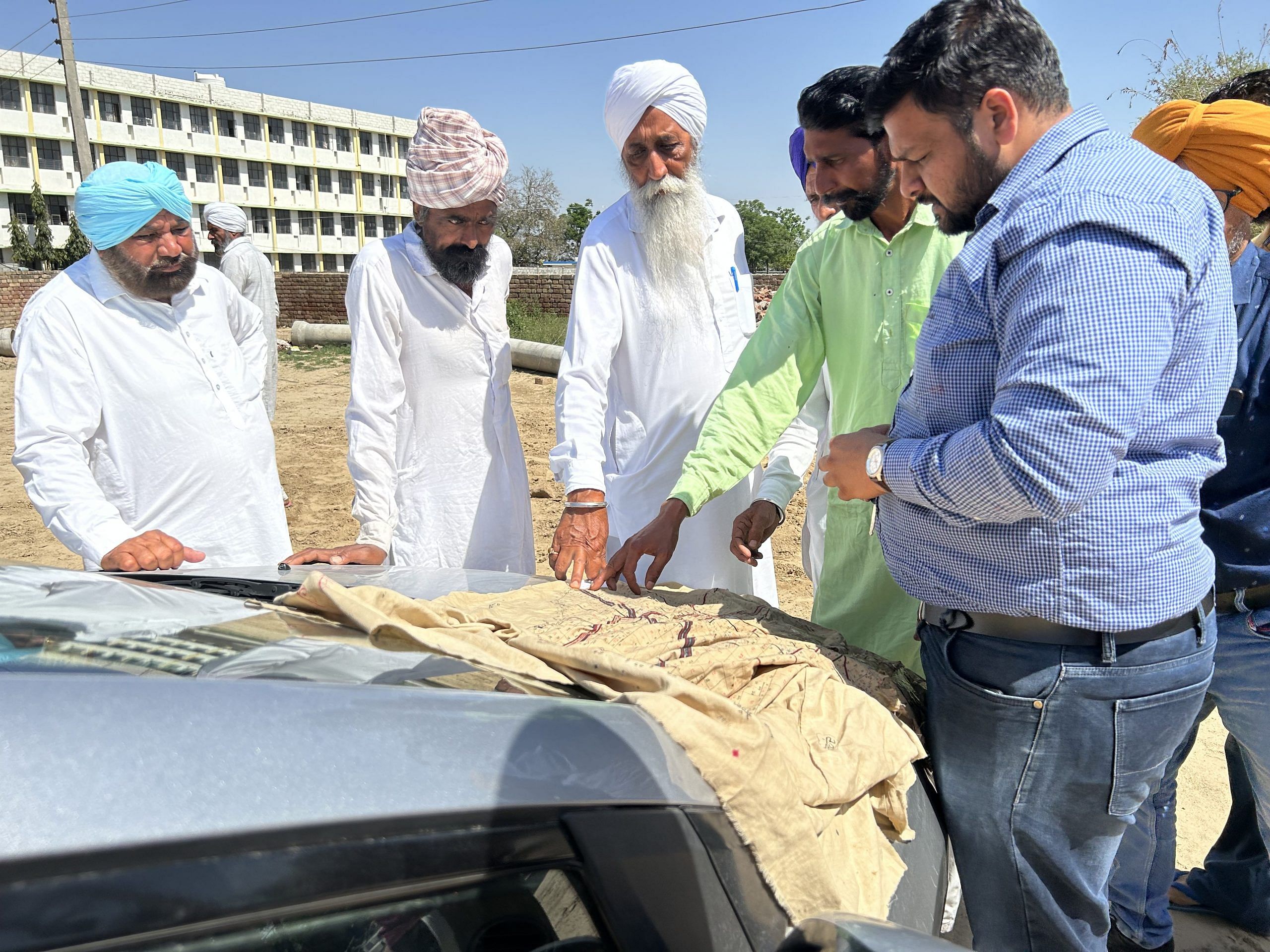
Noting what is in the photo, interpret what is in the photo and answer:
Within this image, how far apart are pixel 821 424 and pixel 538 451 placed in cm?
606

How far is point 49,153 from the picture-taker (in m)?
50.4

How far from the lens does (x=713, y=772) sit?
1144mm

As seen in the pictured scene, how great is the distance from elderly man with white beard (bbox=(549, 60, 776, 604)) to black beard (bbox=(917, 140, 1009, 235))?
5.61ft

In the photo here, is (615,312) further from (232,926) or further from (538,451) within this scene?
(538,451)

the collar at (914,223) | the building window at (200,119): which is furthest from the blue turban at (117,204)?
the building window at (200,119)

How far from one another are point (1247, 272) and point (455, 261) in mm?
2452

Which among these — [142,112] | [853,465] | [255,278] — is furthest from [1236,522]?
[142,112]

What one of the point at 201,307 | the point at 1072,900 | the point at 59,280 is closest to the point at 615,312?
the point at 201,307

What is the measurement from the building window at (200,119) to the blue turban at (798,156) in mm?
59008

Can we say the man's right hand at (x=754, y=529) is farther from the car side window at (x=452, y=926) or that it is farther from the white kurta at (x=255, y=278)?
the white kurta at (x=255, y=278)

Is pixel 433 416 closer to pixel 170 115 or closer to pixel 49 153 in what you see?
pixel 49 153

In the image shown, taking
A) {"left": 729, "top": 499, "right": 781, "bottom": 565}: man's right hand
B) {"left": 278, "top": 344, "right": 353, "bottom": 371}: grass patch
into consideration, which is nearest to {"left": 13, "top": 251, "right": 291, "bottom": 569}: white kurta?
{"left": 729, "top": 499, "right": 781, "bottom": 565}: man's right hand

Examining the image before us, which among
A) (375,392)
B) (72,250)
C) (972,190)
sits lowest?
(375,392)

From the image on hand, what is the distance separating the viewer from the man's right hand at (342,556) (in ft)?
8.48
